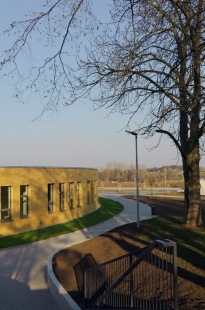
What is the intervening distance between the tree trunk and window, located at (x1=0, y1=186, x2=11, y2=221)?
36.9ft

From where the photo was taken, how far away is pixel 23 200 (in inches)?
931

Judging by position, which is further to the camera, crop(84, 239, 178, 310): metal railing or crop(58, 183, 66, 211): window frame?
crop(58, 183, 66, 211): window frame

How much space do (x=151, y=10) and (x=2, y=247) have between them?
41.0 ft

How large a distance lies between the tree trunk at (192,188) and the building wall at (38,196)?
35.9 feet

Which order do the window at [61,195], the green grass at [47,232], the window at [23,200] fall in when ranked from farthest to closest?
the window at [61,195] → the window at [23,200] → the green grass at [47,232]

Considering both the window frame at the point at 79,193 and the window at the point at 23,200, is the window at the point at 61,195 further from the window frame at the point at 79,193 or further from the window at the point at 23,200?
the window at the point at 23,200

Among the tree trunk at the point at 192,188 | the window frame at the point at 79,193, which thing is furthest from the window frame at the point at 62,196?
the tree trunk at the point at 192,188

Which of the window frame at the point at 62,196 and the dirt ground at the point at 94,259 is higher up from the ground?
the window frame at the point at 62,196

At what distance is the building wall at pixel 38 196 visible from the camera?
22.0m

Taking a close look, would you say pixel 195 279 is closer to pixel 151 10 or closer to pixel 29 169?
pixel 151 10

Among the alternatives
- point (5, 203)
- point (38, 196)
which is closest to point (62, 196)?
point (38, 196)

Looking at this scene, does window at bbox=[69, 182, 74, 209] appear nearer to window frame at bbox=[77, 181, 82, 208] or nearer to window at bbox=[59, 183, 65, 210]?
window at bbox=[59, 183, 65, 210]

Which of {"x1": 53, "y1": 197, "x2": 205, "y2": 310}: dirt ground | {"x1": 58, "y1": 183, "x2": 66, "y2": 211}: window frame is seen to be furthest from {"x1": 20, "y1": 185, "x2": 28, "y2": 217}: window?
{"x1": 53, "y1": 197, "x2": 205, "y2": 310}: dirt ground

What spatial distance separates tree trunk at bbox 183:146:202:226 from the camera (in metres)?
13.4
